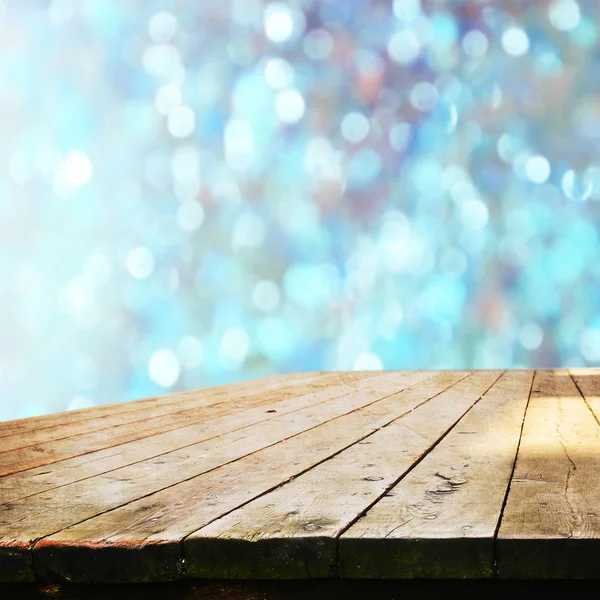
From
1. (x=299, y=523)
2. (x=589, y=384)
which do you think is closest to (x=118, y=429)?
(x=299, y=523)

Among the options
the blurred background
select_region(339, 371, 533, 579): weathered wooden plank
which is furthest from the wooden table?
the blurred background

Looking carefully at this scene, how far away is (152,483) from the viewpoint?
2.99ft

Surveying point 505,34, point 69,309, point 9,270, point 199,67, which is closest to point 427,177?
point 505,34

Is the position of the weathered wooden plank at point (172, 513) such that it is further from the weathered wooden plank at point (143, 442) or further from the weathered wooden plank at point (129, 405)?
the weathered wooden plank at point (129, 405)

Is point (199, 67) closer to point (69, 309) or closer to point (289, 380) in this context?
point (69, 309)

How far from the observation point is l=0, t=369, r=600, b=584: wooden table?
2.08 feet

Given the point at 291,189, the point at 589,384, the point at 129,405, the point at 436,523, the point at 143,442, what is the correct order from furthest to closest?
the point at 291,189
the point at 589,384
the point at 129,405
the point at 143,442
the point at 436,523

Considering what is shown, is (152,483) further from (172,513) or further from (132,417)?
(132,417)

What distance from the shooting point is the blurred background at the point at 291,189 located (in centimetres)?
323

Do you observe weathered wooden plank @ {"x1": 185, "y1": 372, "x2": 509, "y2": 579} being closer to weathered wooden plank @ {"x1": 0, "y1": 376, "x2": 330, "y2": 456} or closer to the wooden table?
the wooden table

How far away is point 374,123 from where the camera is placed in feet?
11.0

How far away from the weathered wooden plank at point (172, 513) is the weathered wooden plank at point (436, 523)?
14cm

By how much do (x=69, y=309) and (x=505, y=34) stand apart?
2.14m

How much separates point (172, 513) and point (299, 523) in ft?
0.46
